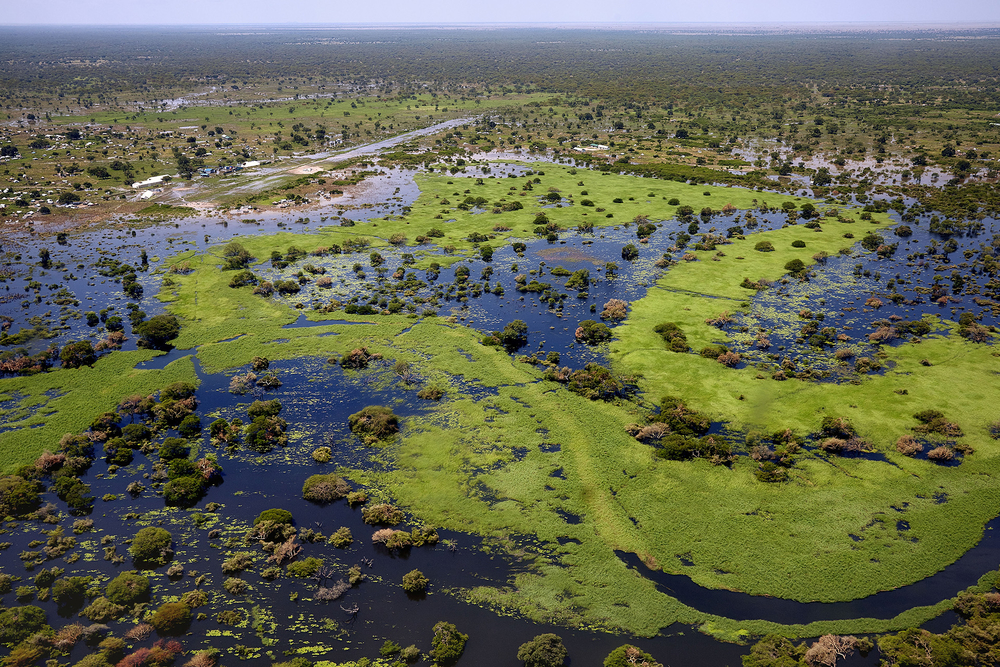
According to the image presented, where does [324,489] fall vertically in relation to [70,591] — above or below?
above

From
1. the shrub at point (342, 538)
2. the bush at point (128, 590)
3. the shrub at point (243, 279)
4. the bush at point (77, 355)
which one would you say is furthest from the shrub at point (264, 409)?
the shrub at point (243, 279)

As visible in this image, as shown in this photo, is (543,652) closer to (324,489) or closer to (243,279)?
(324,489)

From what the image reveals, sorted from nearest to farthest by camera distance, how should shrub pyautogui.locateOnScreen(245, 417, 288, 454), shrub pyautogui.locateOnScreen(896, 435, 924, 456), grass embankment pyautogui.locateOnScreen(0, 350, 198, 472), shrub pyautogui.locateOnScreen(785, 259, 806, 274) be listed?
shrub pyautogui.locateOnScreen(896, 435, 924, 456) < grass embankment pyautogui.locateOnScreen(0, 350, 198, 472) < shrub pyautogui.locateOnScreen(245, 417, 288, 454) < shrub pyautogui.locateOnScreen(785, 259, 806, 274)

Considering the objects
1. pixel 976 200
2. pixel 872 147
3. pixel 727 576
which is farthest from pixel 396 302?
pixel 872 147

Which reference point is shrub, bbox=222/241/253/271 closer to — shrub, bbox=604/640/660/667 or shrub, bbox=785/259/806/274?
shrub, bbox=604/640/660/667

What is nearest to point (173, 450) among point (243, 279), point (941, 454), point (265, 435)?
point (265, 435)

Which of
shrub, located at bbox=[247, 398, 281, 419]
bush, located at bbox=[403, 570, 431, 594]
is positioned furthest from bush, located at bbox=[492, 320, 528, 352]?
bush, located at bbox=[403, 570, 431, 594]

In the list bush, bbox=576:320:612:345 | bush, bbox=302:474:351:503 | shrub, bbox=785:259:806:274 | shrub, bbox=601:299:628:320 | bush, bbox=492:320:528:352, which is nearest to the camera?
bush, bbox=302:474:351:503
